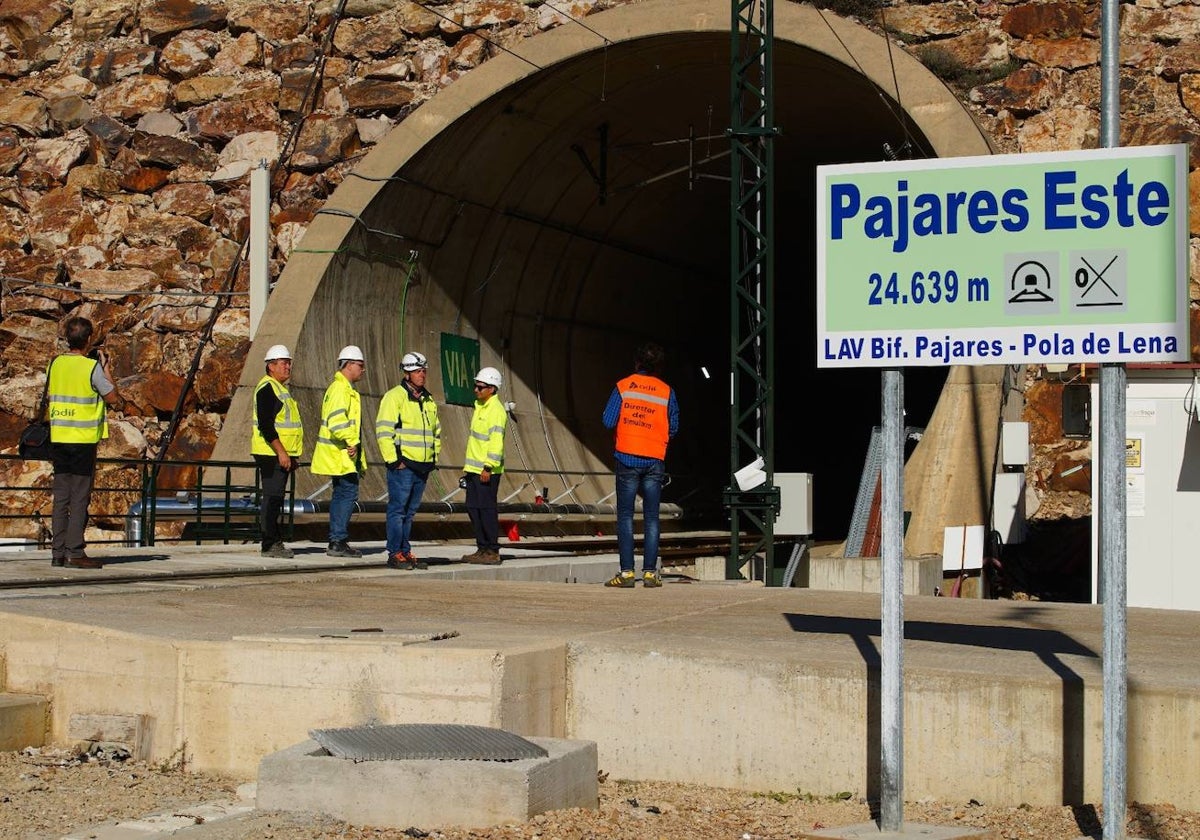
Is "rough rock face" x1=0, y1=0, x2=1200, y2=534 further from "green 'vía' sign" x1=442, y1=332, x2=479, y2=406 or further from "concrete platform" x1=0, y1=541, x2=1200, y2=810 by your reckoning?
"concrete platform" x1=0, y1=541, x2=1200, y2=810

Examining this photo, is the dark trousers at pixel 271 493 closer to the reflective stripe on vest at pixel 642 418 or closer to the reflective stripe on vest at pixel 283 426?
the reflective stripe on vest at pixel 283 426

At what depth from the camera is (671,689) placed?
23.5ft

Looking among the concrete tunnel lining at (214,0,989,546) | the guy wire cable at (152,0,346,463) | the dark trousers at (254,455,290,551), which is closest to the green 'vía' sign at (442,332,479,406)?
the concrete tunnel lining at (214,0,989,546)

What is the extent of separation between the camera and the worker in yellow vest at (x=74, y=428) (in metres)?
12.5

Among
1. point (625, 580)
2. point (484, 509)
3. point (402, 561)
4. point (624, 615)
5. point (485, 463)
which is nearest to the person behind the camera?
point (624, 615)

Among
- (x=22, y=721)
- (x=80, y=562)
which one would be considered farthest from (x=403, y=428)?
(x=22, y=721)

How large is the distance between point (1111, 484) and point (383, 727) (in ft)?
9.63

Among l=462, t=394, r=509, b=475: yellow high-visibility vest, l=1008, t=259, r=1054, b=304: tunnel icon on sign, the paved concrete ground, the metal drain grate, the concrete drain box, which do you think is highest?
l=1008, t=259, r=1054, b=304: tunnel icon on sign

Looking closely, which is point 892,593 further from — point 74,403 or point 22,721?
point 74,403

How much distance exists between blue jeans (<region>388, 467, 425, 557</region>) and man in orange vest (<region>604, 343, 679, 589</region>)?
2625 millimetres

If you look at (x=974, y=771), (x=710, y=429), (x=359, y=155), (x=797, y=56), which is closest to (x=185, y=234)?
(x=359, y=155)

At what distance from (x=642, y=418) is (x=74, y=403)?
165 inches

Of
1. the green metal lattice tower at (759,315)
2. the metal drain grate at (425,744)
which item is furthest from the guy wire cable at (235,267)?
the metal drain grate at (425,744)

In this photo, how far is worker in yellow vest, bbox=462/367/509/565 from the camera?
50.8ft
